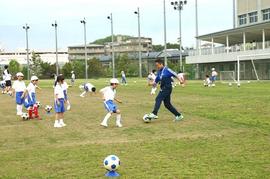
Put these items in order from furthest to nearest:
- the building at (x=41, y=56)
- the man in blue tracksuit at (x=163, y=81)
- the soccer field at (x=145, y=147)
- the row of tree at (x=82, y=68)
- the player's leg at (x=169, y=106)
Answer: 1. the building at (x=41, y=56)
2. the row of tree at (x=82, y=68)
3. the player's leg at (x=169, y=106)
4. the man in blue tracksuit at (x=163, y=81)
5. the soccer field at (x=145, y=147)

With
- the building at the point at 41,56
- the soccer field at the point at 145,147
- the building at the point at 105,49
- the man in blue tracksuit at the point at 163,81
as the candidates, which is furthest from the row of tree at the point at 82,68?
the soccer field at the point at 145,147

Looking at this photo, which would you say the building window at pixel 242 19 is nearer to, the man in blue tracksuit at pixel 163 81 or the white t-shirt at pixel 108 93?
the man in blue tracksuit at pixel 163 81

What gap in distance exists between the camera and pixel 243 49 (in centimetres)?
6041

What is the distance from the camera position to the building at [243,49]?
5803 centimetres

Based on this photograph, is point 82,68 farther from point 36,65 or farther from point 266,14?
point 266,14

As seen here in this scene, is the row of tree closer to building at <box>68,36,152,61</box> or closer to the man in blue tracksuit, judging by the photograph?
building at <box>68,36,152,61</box>

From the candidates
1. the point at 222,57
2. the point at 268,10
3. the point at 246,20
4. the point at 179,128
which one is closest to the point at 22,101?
the point at 179,128

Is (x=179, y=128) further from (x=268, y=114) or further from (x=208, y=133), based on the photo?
(x=268, y=114)

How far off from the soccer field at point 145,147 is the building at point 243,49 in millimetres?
43917

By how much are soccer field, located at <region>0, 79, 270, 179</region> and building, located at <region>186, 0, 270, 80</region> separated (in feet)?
144

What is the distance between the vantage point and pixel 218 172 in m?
7.42

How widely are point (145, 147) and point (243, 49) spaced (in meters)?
52.8

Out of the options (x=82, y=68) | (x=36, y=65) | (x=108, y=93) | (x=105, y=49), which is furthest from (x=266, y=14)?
(x=105, y=49)

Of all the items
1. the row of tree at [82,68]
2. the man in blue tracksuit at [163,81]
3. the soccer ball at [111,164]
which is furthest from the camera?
A: the row of tree at [82,68]
